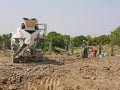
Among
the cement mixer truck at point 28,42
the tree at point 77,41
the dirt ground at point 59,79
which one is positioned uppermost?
the tree at point 77,41

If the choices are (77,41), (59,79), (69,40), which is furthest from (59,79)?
(69,40)

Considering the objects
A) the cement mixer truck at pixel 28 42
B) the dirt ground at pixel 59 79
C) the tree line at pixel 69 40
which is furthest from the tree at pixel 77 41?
the dirt ground at pixel 59 79

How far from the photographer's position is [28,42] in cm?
1912

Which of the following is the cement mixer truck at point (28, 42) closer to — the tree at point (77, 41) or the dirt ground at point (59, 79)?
the dirt ground at point (59, 79)

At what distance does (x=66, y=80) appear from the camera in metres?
12.6

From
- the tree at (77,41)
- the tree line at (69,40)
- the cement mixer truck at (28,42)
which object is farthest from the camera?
the tree at (77,41)

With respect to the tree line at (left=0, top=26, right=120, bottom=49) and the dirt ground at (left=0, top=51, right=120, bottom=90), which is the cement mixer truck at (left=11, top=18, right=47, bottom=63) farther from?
the tree line at (left=0, top=26, right=120, bottom=49)

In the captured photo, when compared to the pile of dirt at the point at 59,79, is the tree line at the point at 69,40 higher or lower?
higher

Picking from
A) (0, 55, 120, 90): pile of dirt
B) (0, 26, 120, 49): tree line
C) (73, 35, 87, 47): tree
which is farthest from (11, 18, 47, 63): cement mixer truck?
(73, 35, 87, 47): tree

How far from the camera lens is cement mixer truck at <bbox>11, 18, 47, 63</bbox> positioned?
62.2 feet

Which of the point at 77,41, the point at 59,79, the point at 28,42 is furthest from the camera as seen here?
the point at 77,41

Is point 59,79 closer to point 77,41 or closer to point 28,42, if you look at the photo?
Answer: point 28,42

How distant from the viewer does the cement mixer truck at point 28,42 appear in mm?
18969

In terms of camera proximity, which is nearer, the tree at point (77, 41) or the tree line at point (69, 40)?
the tree line at point (69, 40)
